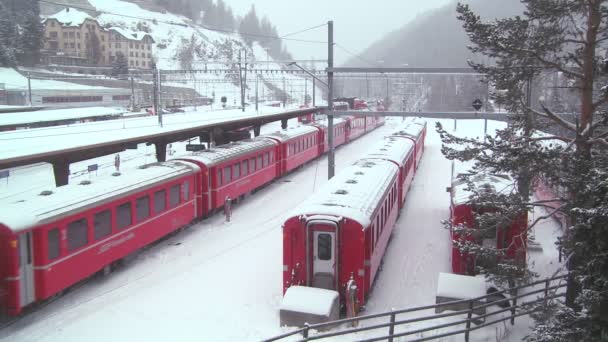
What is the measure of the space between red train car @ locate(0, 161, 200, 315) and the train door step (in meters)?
5.18

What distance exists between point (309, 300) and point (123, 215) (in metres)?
6.23

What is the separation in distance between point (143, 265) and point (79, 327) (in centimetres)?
391

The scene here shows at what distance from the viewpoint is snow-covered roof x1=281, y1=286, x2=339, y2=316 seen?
33.9 ft

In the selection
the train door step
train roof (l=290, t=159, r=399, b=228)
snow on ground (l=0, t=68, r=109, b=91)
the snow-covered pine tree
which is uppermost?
snow on ground (l=0, t=68, r=109, b=91)

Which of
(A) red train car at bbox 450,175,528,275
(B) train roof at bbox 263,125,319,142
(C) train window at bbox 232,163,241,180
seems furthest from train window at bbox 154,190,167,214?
(B) train roof at bbox 263,125,319,142

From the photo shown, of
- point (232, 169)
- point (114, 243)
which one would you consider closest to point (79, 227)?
point (114, 243)

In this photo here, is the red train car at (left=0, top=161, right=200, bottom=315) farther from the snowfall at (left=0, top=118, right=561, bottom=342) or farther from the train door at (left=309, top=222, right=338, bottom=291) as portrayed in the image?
the train door at (left=309, top=222, right=338, bottom=291)

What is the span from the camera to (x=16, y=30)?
61.1 metres

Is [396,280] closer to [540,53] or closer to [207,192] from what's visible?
[540,53]

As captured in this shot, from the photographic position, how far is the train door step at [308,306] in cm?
1027

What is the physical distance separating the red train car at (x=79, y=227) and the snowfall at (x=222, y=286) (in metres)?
0.65

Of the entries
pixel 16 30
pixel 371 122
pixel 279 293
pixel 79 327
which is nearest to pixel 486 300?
pixel 279 293

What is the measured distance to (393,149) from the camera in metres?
22.8

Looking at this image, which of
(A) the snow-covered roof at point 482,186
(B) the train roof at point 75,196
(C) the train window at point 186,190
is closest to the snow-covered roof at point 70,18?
(C) the train window at point 186,190
